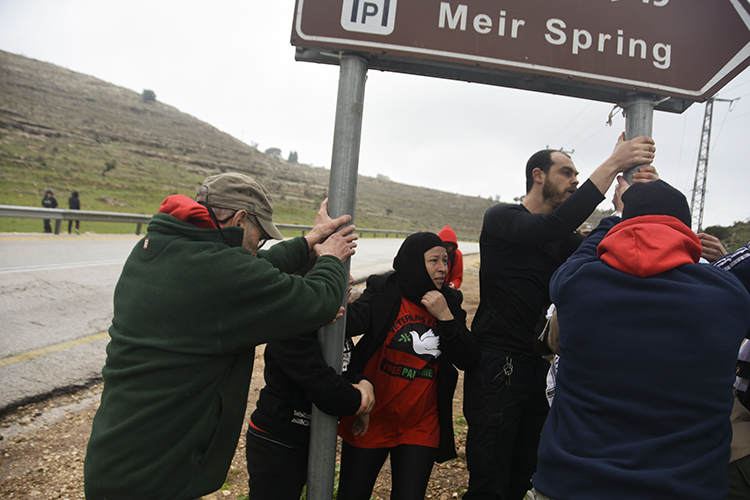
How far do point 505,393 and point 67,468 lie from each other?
114 inches

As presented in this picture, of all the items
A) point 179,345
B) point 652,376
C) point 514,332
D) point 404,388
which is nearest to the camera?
point 652,376

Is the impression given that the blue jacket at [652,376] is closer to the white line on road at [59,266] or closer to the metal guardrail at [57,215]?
the white line on road at [59,266]

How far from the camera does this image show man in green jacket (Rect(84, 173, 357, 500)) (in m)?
1.53

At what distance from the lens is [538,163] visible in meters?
2.71

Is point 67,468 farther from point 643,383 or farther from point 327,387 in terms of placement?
point 643,383

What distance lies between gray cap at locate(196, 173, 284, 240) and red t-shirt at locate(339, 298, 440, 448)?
104 cm

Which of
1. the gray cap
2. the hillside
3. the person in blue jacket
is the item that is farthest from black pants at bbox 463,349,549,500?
the hillside

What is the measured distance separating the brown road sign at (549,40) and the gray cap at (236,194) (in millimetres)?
620

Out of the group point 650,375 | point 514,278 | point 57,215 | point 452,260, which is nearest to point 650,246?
point 650,375

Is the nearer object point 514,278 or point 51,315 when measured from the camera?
point 514,278

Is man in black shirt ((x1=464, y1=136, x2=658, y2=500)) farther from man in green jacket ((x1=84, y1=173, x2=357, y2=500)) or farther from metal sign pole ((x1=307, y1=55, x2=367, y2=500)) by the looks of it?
man in green jacket ((x1=84, y1=173, x2=357, y2=500))

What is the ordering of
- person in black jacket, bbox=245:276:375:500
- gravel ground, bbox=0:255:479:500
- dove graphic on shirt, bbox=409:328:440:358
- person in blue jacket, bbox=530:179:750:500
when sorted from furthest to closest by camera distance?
1. gravel ground, bbox=0:255:479:500
2. dove graphic on shirt, bbox=409:328:440:358
3. person in black jacket, bbox=245:276:375:500
4. person in blue jacket, bbox=530:179:750:500

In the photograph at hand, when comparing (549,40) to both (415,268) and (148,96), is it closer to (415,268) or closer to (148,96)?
(415,268)

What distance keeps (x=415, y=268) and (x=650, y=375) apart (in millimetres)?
1611
